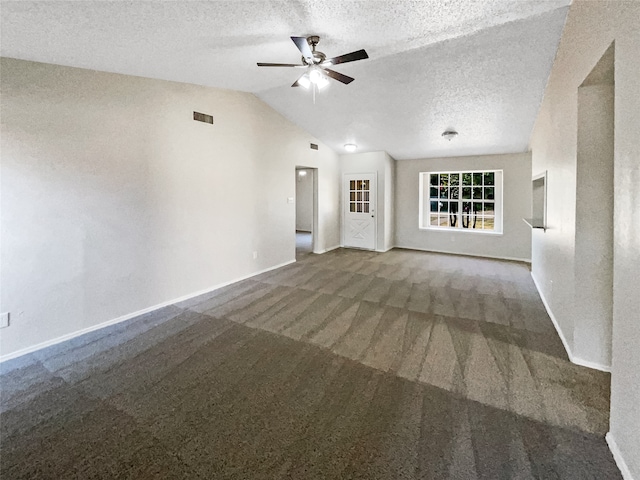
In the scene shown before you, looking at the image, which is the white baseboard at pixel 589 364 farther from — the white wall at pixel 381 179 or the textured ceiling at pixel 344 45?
the white wall at pixel 381 179

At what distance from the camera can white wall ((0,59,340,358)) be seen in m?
2.54

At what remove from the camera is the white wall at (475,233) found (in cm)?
622

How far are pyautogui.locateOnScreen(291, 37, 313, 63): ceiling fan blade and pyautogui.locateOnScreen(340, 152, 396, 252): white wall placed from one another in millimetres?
4527

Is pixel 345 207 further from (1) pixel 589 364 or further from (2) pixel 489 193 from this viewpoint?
(1) pixel 589 364

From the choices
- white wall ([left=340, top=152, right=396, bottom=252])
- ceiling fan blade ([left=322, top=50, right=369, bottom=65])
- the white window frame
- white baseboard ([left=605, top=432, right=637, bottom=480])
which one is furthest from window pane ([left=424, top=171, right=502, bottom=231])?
white baseboard ([left=605, top=432, right=637, bottom=480])

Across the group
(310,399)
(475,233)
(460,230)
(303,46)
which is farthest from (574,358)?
(460,230)

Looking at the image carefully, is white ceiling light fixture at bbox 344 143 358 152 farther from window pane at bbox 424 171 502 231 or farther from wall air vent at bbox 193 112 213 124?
wall air vent at bbox 193 112 213 124

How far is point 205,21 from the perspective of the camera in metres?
2.36

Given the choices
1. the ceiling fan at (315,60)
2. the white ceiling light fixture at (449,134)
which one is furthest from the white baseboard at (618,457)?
the white ceiling light fixture at (449,134)

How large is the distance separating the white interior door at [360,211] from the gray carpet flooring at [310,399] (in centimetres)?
406

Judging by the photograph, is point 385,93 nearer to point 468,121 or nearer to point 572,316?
point 468,121

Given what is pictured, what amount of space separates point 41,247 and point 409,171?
713cm

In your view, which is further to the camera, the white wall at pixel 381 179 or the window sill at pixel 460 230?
the white wall at pixel 381 179

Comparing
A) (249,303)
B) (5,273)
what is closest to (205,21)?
(5,273)
